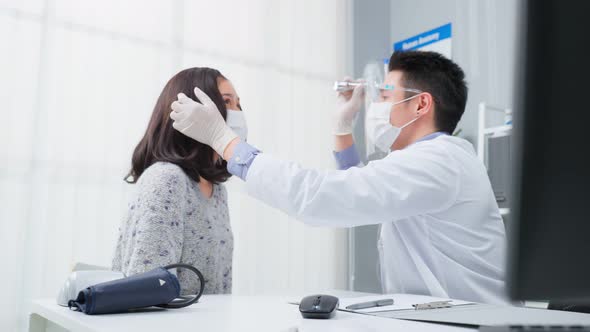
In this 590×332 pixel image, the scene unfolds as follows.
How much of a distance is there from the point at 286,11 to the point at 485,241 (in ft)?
7.59

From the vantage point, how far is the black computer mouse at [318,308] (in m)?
0.78

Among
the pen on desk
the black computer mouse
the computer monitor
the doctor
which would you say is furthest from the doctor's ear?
the computer monitor

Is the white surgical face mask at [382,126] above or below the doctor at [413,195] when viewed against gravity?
above

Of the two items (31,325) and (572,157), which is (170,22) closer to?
(31,325)


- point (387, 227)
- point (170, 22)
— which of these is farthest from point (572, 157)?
point (170, 22)

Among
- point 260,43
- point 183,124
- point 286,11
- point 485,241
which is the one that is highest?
point 286,11

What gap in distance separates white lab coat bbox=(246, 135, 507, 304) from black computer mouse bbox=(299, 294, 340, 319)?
0.34 meters

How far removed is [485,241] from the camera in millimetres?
1274

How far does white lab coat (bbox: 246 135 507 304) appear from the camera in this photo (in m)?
1.12

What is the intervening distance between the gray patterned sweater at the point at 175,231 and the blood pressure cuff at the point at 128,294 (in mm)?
360

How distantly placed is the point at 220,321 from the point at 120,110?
2.07 metres

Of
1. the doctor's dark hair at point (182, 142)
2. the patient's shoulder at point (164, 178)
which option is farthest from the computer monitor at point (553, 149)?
the doctor's dark hair at point (182, 142)

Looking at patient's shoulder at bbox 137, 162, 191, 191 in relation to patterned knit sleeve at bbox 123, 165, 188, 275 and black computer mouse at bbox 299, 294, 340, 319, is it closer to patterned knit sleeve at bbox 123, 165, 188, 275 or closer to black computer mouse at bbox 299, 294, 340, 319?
patterned knit sleeve at bbox 123, 165, 188, 275

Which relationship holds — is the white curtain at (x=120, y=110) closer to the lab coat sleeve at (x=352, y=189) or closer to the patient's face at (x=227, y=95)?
the patient's face at (x=227, y=95)
